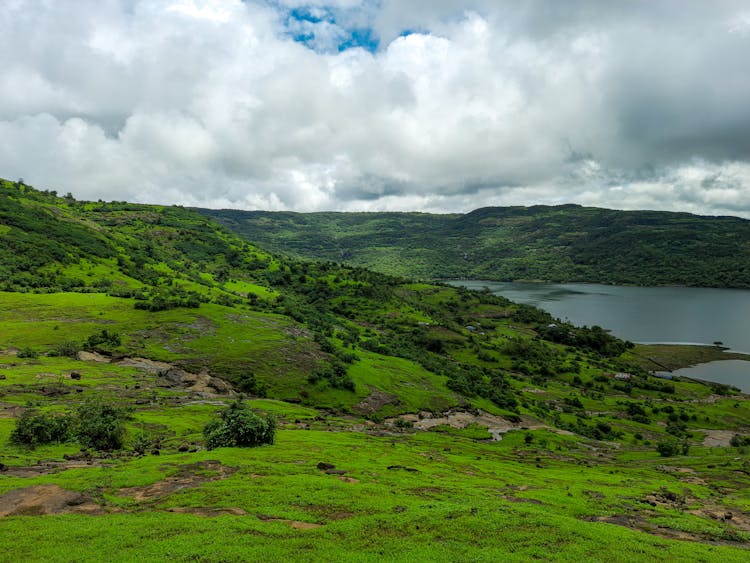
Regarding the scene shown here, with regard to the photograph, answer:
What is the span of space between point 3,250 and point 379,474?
13484cm

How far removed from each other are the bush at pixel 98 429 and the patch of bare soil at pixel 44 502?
11.3 meters

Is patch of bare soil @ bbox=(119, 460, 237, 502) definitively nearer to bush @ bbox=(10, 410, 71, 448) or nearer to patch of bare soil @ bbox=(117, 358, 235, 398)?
bush @ bbox=(10, 410, 71, 448)

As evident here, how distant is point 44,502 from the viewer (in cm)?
2067

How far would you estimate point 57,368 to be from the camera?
53000mm

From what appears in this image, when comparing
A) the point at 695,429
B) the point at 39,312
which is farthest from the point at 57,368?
the point at 695,429

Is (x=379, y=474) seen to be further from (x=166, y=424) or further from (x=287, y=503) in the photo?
(x=166, y=424)

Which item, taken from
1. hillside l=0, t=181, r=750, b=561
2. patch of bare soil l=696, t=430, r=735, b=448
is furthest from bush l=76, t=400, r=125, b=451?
patch of bare soil l=696, t=430, r=735, b=448

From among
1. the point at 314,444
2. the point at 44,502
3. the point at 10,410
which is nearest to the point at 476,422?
the point at 314,444

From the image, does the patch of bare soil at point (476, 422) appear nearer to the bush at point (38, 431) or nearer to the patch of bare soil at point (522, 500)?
the patch of bare soil at point (522, 500)

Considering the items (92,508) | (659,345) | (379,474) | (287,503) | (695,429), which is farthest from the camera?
(659,345)

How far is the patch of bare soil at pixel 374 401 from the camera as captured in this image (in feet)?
228

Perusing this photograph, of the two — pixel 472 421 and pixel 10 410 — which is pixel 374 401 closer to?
pixel 472 421

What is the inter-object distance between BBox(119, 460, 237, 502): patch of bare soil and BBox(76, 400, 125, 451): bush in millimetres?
10113

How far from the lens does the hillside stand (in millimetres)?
19188
